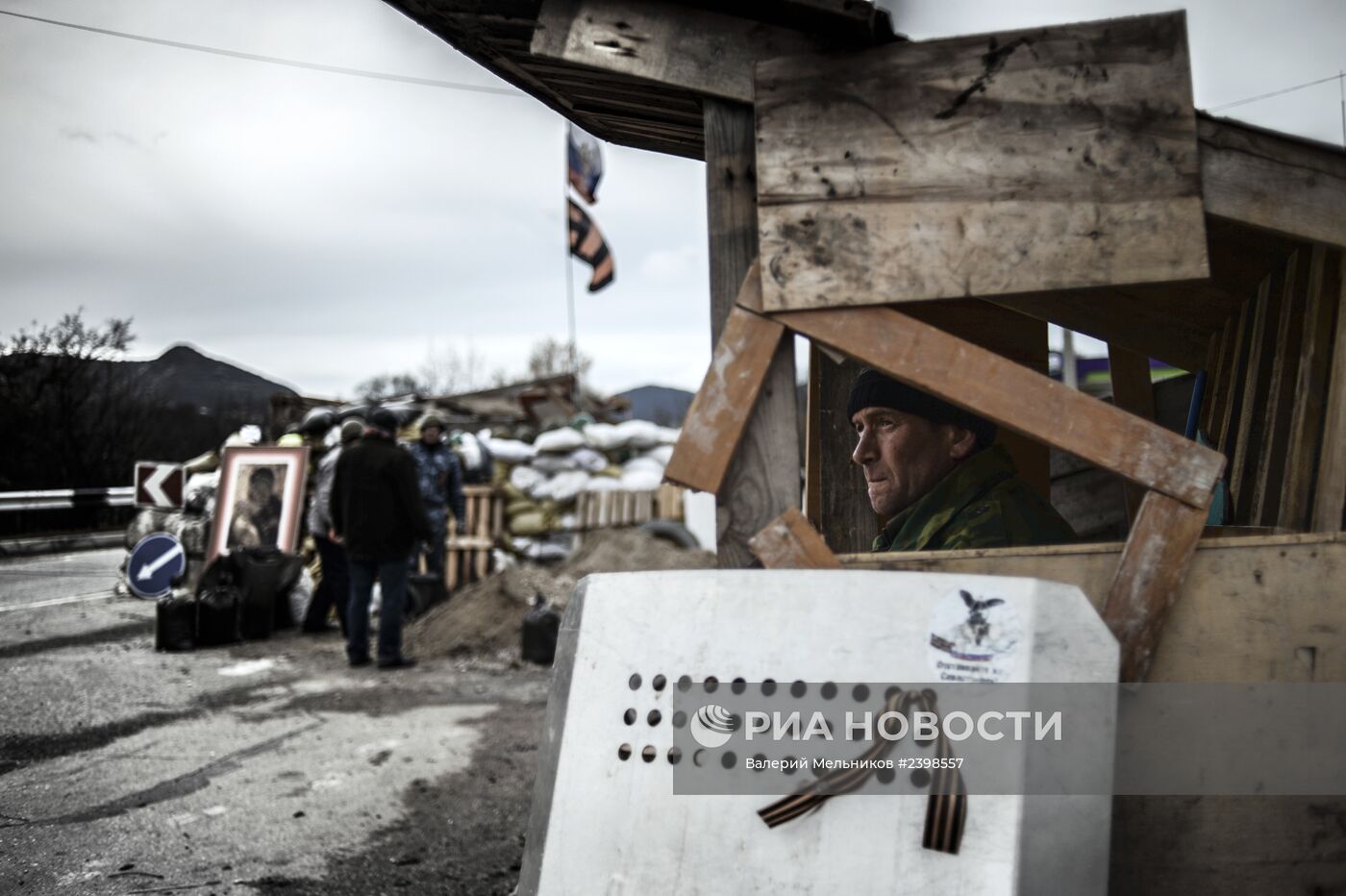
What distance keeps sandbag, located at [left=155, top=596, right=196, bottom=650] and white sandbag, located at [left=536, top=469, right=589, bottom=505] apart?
151 inches

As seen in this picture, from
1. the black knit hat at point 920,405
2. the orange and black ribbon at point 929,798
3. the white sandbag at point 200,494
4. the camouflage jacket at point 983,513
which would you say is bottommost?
the white sandbag at point 200,494

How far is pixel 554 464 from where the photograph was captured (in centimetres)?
1059

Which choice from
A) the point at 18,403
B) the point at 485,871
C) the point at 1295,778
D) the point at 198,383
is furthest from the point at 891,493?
the point at 198,383

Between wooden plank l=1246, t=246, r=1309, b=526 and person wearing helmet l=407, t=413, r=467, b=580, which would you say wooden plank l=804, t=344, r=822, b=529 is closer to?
wooden plank l=1246, t=246, r=1309, b=526

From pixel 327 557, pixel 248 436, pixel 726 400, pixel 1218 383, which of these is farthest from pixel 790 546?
pixel 248 436

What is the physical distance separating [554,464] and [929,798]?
924cm

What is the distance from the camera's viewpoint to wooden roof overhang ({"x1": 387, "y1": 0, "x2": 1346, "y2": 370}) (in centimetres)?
188

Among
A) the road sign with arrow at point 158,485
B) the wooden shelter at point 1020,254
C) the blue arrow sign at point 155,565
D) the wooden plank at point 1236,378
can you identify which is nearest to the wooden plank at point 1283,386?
the wooden shelter at point 1020,254

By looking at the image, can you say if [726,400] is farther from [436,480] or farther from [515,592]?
[436,480]

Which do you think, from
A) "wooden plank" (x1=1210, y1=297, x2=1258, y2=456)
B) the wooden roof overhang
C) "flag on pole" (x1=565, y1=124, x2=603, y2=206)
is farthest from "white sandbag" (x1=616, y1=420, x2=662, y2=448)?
"wooden plank" (x1=1210, y1=297, x2=1258, y2=456)

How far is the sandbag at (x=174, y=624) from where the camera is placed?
288 inches

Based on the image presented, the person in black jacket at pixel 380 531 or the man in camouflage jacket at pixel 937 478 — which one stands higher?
the man in camouflage jacket at pixel 937 478

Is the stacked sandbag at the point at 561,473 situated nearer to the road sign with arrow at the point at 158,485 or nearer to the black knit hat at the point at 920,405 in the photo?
the road sign with arrow at the point at 158,485

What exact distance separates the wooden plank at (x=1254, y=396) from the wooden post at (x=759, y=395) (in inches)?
61.2
